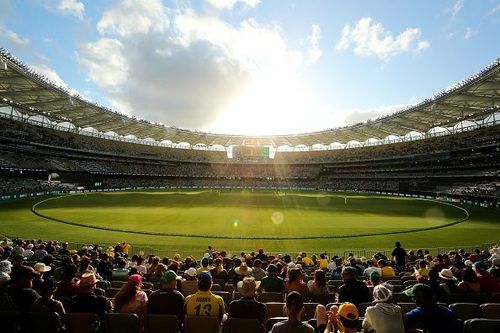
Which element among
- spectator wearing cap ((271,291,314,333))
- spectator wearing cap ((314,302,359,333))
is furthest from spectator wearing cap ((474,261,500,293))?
spectator wearing cap ((271,291,314,333))

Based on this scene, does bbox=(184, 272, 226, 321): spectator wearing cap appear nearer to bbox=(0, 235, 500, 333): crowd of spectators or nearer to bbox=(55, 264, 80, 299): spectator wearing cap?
bbox=(0, 235, 500, 333): crowd of spectators

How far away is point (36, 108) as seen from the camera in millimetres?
72312

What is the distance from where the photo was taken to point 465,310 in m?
6.73

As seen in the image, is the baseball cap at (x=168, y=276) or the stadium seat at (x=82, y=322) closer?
the stadium seat at (x=82, y=322)

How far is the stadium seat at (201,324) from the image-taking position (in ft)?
18.9

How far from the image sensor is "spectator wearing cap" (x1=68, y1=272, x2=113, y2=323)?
595 cm

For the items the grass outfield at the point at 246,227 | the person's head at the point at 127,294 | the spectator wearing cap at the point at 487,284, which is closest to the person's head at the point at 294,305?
the person's head at the point at 127,294

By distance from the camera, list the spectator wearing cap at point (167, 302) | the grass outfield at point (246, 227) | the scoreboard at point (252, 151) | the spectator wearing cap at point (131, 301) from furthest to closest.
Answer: the scoreboard at point (252, 151), the grass outfield at point (246, 227), the spectator wearing cap at point (167, 302), the spectator wearing cap at point (131, 301)

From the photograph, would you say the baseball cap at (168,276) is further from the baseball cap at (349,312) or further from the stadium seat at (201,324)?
the baseball cap at (349,312)

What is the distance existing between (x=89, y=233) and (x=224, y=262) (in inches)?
733

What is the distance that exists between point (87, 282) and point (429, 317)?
5.70 meters

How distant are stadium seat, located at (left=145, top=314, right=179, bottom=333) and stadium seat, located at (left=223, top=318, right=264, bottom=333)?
999 mm

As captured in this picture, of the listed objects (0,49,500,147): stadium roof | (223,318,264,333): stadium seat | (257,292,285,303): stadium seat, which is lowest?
(257,292,285,303): stadium seat

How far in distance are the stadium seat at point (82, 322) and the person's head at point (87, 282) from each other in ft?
1.38
